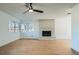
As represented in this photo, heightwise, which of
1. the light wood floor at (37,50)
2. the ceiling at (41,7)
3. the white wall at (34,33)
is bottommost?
the light wood floor at (37,50)

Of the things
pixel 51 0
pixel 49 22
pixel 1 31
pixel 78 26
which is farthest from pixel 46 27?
pixel 51 0

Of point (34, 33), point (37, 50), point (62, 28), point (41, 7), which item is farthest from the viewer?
point (34, 33)

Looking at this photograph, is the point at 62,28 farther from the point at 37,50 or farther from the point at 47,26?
the point at 37,50

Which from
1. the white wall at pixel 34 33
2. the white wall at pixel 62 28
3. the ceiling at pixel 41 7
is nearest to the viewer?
the ceiling at pixel 41 7

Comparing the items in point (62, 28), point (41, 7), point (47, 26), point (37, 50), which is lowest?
point (37, 50)

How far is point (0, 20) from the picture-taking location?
698 centimetres

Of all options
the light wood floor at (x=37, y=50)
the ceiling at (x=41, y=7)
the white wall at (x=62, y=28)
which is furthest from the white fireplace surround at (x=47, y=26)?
the light wood floor at (x=37, y=50)

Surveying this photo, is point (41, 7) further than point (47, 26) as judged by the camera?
No

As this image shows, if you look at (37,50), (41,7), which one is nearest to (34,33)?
(41,7)

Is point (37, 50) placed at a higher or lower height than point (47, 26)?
lower

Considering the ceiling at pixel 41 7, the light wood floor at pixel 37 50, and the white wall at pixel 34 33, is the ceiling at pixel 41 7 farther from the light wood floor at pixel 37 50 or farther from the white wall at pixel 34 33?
the white wall at pixel 34 33

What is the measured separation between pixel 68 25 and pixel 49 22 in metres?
1.86

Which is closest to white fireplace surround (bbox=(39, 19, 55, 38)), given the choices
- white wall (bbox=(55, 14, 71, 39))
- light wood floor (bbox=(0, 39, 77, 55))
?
white wall (bbox=(55, 14, 71, 39))
